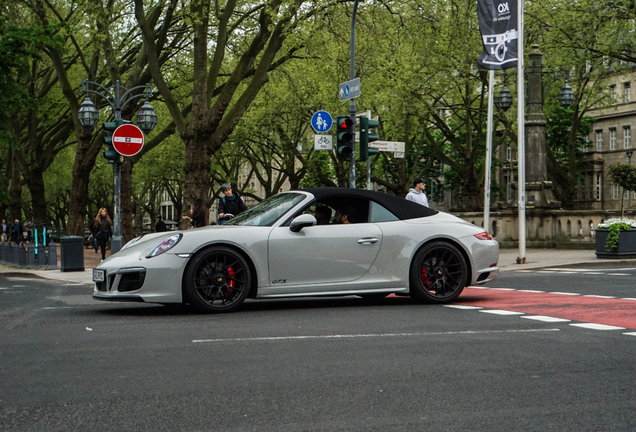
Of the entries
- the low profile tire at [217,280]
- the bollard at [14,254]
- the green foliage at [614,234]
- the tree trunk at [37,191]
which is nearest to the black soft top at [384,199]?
the low profile tire at [217,280]

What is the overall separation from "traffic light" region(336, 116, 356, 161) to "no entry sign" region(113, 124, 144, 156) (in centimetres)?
462

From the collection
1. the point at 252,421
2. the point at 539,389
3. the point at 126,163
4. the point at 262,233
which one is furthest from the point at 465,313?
the point at 126,163

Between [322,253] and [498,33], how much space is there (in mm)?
12540

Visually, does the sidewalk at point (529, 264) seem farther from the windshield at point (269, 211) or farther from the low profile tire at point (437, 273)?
the low profile tire at point (437, 273)

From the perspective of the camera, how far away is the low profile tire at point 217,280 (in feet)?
31.0

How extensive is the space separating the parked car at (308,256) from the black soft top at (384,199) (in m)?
0.01

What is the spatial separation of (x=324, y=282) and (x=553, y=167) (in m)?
32.7

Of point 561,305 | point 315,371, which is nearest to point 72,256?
point 561,305

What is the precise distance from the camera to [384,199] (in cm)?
1060

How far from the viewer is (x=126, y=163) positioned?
94.0 ft

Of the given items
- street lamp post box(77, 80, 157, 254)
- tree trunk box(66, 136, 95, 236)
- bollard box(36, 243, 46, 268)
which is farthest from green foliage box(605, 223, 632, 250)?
tree trunk box(66, 136, 95, 236)

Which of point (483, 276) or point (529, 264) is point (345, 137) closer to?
point (529, 264)

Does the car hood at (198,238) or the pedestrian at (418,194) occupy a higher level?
the pedestrian at (418,194)

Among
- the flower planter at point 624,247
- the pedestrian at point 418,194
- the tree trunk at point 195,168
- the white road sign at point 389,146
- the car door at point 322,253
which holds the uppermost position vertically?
the white road sign at point 389,146
